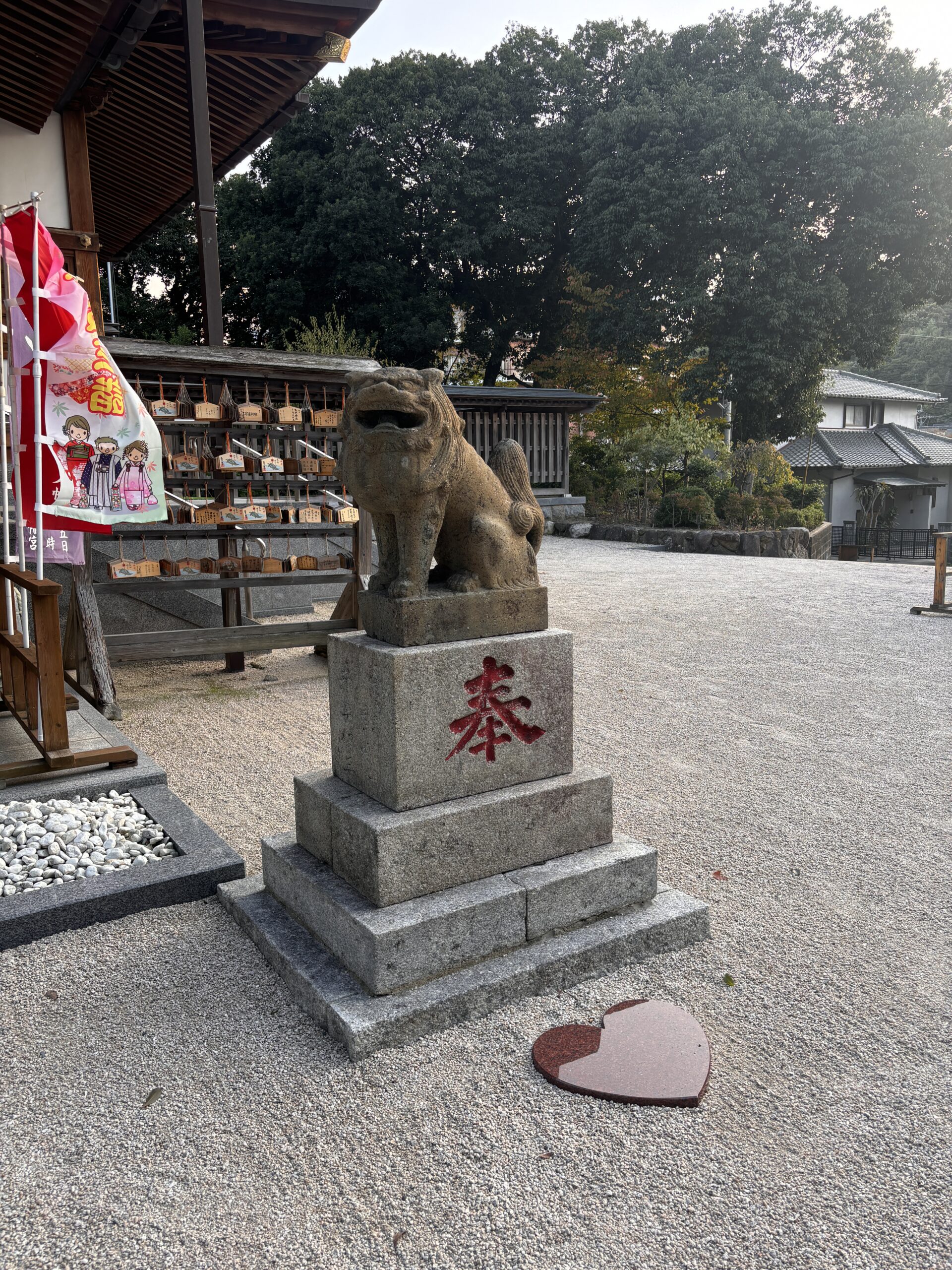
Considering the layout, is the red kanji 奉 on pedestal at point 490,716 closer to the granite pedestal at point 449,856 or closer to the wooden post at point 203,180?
the granite pedestal at point 449,856

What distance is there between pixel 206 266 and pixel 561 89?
21276 millimetres

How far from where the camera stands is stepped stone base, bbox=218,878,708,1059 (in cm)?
253

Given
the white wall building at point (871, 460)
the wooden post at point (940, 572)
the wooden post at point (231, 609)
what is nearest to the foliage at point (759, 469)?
the white wall building at point (871, 460)

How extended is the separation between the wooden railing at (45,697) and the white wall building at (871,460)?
24.4 meters

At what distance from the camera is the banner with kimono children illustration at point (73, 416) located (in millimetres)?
4672

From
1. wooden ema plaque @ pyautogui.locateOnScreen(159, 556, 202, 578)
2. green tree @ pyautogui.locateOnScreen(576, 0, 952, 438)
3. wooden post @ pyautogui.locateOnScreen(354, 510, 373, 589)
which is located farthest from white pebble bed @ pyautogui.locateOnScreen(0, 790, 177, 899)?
green tree @ pyautogui.locateOnScreen(576, 0, 952, 438)

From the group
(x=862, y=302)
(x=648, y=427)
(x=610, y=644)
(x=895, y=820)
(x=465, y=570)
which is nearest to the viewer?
(x=465, y=570)

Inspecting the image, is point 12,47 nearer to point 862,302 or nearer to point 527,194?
point 527,194

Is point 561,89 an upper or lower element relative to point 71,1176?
upper

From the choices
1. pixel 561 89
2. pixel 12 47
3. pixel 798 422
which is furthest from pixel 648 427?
pixel 12 47

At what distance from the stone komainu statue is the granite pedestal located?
0.16m

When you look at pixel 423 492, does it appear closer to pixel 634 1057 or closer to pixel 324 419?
pixel 634 1057

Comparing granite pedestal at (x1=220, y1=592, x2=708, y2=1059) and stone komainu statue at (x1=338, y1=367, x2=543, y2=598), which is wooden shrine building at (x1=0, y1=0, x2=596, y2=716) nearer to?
granite pedestal at (x1=220, y1=592, x2=708, y2=1059)

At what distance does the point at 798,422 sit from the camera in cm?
2366
